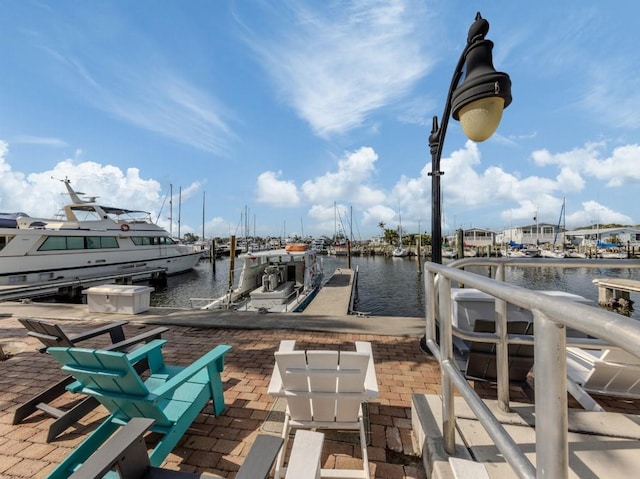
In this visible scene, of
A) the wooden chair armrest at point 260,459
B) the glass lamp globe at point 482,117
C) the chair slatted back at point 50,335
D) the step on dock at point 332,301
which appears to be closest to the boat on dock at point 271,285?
the step on dock at point 332,301

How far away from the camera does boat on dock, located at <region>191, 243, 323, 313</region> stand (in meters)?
10.5

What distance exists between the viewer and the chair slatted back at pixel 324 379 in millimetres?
2312

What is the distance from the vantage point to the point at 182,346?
502 centimetres

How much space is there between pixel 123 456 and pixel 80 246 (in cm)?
2140

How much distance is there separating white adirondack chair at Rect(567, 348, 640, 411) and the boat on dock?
7588 mm

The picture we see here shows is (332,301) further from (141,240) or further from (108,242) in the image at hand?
(141,240)

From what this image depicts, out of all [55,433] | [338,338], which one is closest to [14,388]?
[55,433]

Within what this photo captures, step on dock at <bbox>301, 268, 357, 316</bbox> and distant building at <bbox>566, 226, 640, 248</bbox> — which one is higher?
distant building at <bbox>566, 226, 640, 248</bbox>

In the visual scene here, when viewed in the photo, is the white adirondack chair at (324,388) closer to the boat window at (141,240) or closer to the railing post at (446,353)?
the railing post at (446,353)

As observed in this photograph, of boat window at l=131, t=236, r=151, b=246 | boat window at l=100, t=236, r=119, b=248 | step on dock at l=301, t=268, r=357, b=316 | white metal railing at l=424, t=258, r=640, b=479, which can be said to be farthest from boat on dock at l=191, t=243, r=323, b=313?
boat window at l=131, t=236, r=151, b=246

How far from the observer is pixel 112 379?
2197mm

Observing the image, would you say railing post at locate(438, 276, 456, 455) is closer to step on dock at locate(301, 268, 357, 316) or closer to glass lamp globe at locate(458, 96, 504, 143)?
glass lamp globe at locate(458, 96, 504, 143)

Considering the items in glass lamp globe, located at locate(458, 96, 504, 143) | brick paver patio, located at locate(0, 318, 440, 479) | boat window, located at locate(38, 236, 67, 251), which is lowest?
brick paver patio, located at locate(0, 318, 440, 479)

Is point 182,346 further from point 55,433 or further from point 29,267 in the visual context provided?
point 29,267
